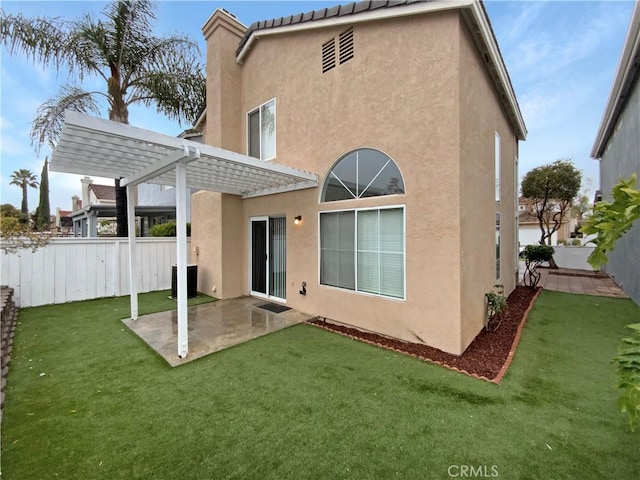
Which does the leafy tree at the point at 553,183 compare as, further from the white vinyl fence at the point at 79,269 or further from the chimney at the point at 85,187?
the chimney at the point at 85,187

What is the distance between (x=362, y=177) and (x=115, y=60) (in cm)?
1109

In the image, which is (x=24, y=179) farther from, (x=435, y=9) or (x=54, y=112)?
(x=435, y=9)

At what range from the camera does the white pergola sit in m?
4.43

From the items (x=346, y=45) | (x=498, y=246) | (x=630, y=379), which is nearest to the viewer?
(x=630, y=379)

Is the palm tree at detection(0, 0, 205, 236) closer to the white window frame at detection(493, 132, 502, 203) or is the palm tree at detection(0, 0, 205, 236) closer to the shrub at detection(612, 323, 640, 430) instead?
the white window frame at detection(493, 132, 502, 203)

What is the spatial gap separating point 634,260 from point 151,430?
14.3m

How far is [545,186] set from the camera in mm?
17750

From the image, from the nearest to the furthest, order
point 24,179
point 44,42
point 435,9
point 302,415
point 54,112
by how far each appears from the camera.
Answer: point 302,415, point 435,9, point 44,42, point 54,112, point 24,179

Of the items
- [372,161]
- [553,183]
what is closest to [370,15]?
[372,161]

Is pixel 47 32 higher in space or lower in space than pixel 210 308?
higher

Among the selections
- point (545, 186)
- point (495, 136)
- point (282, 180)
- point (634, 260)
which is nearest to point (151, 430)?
point (282, 180)

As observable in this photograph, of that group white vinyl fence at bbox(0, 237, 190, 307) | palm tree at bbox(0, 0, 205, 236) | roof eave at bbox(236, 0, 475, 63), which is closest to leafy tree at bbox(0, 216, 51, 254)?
white vinyl fence at bbox(0, 237, 190, 307)

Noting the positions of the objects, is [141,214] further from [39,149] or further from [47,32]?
[47,32]

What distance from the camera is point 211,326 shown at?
6.86 meters
